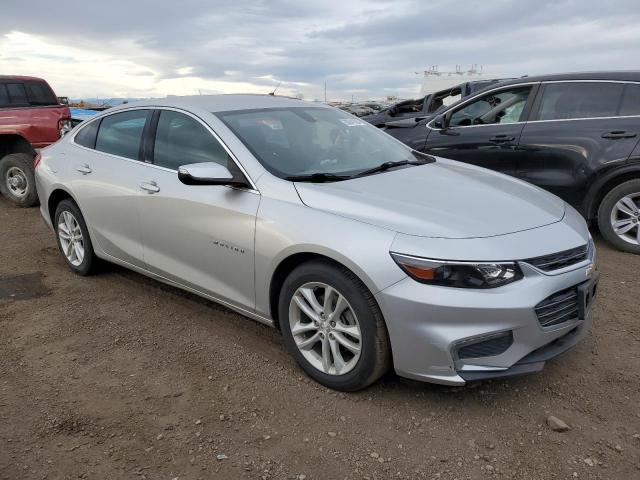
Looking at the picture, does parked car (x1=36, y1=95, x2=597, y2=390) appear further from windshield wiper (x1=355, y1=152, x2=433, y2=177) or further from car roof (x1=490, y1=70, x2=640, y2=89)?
car roof (x1=490, y1=70, x2=640, y2=89)

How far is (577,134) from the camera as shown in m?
5.44

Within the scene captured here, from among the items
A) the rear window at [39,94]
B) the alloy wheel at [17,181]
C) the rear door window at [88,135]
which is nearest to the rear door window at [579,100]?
the rear door window at [88,135]

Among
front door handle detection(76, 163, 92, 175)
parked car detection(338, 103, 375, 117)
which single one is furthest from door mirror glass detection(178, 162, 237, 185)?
parked car detection(338, 103, 375, 117)

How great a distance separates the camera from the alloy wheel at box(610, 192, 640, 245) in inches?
206

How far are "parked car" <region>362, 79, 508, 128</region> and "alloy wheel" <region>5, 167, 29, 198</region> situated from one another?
5.82 metres

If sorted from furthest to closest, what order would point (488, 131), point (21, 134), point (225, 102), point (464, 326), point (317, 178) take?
point (21, 134)
point (488, 131)
point (225, 102)
point (317, 178)
point (464, 326)

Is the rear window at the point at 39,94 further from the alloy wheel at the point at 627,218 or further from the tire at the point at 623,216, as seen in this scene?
the alloy wheel at the point at 627,218

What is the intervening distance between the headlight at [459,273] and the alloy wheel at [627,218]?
3.32 metres

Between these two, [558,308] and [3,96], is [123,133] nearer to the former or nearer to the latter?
[558,308]

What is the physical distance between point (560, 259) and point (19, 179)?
7.80m

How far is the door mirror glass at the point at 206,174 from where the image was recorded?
10.5ft

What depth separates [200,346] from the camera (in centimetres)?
363

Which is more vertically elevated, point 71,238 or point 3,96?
point 3,96

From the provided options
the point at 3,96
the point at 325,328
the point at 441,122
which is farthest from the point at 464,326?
the point at 3,96
